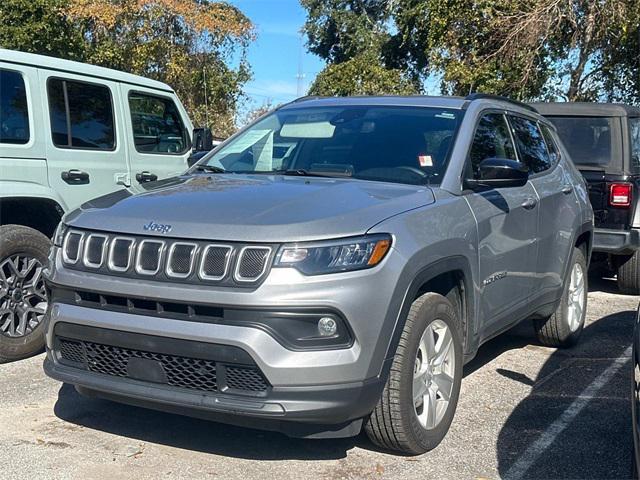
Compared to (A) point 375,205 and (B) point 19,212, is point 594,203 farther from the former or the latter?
(B) point 19,212

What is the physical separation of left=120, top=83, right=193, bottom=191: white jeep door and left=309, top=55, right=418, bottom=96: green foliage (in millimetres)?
15535

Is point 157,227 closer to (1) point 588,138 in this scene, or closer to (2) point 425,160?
(2) point 425,160

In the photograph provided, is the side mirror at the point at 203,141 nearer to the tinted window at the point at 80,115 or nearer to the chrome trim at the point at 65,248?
the tinted window at the point at 80,115

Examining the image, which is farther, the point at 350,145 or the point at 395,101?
the point at 395,101

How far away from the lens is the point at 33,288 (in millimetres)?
5574

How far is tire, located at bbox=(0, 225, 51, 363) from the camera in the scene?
538 cm

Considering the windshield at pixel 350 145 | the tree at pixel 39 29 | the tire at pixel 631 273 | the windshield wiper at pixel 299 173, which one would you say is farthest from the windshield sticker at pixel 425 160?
the tree at pixel 39 29

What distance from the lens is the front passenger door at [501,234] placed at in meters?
4.51

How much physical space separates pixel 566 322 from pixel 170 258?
3.76 m

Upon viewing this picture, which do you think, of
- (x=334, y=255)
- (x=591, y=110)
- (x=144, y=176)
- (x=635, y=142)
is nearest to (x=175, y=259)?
(x=334, y=255)

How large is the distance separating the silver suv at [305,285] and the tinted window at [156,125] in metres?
2.21

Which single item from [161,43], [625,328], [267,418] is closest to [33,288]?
[267,418]

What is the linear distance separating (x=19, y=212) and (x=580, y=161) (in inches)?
219

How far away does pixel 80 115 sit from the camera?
603 cm
